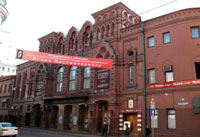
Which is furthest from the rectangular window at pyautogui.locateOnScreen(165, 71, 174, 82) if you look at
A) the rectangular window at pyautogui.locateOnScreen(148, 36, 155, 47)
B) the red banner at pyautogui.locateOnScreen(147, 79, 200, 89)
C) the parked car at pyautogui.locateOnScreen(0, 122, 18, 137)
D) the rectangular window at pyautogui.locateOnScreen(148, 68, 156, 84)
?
the parked car at pyautogui.locateOnScreen(0, 122, 18, 137)

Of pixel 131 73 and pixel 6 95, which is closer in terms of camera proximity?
pixel 131 73

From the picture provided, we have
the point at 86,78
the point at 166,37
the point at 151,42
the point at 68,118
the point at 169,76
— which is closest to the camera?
the point at 169,76

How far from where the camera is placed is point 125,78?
2642cm

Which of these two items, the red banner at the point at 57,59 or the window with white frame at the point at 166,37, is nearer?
the red banner at the point at 57,59

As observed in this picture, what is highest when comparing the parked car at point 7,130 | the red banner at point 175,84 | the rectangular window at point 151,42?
the rectangular window at point 151,42

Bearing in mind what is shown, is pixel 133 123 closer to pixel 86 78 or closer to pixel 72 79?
pixel 86 78

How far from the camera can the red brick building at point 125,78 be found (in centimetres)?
2119

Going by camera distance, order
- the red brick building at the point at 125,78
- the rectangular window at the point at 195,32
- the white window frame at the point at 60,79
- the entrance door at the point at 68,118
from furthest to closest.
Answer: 1. the white window frame at the point at 60,79
2. the entrance door at the point at 68,118
3. the rectangular window at the point at 195,32
4. the red brick building at the point at 125,78

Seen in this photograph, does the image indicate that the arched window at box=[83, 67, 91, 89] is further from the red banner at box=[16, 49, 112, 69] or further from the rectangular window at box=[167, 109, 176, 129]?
the rectangular window at box=[167, 109, 176, 129]

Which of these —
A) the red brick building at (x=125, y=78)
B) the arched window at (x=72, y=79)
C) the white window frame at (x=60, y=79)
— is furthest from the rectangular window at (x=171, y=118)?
the white window frame at (x=60, y=79)

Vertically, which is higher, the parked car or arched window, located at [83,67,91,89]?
arched window, located at [83,67,91,89]

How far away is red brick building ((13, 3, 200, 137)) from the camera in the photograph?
69.5 feet

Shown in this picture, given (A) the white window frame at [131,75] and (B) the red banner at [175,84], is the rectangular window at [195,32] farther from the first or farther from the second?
(A) the white window frame at [131,75]

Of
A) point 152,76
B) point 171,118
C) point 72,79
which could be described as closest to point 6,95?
point 72,79
